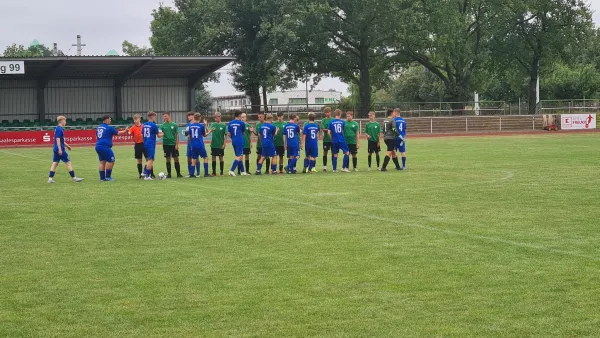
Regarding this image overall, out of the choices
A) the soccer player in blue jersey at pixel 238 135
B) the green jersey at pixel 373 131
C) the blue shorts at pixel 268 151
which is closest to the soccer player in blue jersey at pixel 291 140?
the blue shorts at pixel 268 151

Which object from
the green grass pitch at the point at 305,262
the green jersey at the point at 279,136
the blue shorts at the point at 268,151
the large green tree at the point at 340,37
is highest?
the large green tree at the point at 340,37

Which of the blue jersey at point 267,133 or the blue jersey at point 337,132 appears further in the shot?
the blue jersey at point 337,132

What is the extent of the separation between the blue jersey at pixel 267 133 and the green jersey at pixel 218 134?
110 cm

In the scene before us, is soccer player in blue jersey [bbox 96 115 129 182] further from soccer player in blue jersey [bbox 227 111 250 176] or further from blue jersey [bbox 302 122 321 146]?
blue jersey [bbox 302 122 321 146]

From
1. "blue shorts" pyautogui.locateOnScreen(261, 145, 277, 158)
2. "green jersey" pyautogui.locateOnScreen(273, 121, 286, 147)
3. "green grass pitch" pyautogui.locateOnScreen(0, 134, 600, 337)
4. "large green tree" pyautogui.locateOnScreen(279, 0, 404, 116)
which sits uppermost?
"large green tree" pyautogui.locateOnScreen(279, 0, 404, 116)

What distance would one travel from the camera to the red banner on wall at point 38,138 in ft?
156

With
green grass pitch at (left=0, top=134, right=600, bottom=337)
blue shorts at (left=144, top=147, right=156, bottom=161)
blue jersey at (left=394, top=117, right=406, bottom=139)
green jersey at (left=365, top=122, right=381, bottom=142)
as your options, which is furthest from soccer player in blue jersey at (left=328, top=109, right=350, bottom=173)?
green grass pitch at (left=0, top=134, right=600, bottom=337)

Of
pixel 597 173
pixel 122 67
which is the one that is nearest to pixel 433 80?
pixel 122 67

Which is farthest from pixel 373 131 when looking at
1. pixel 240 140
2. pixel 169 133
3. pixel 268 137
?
pixel 169 133

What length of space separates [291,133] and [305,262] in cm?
1498

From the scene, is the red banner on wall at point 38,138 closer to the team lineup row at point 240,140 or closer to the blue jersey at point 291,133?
the team lineup row at point 240,140

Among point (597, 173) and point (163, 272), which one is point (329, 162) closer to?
point (597, 173)

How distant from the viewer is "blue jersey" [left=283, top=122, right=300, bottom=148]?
79.9 feet

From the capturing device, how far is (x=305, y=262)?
9.55 meters
